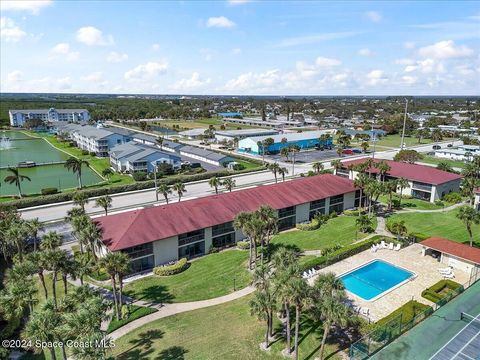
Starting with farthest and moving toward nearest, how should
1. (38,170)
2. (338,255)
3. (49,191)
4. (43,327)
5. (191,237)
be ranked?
(38,170), (49,191), (191,237), (338,255), (43,327)

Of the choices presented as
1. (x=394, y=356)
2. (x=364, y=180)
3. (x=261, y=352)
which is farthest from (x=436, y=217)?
(x=261, y=352)

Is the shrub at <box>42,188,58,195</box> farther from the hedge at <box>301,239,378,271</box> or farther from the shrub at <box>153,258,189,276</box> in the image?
the hedge at <box>301,239,378,271</box>

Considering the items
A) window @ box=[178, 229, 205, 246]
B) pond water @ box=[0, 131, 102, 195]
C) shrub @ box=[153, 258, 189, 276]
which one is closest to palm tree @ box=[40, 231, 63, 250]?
shrub @ box=[153, 258, 189, 276]

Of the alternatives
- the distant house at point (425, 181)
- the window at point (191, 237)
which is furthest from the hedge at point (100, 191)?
the distant house at point (425, 181)

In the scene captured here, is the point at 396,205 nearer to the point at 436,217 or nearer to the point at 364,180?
the point at 436,217

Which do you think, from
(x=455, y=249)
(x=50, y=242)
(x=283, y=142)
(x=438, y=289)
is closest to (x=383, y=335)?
(x=438, y=289)

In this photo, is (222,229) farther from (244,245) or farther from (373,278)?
(373,278)
